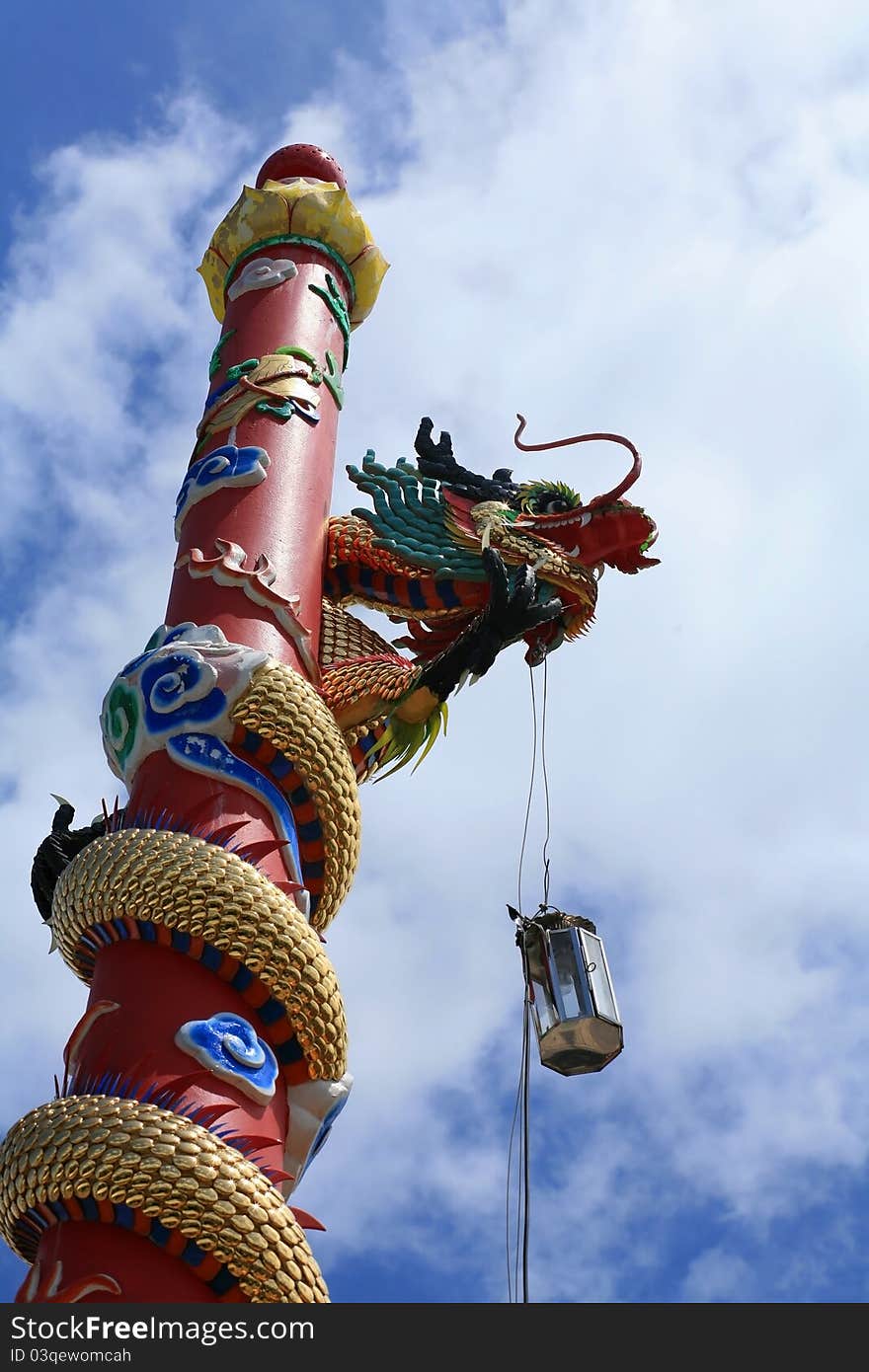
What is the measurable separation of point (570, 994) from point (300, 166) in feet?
21.4

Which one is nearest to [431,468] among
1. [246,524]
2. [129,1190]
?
[246,524]

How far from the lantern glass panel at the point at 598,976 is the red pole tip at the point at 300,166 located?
6.04 meters

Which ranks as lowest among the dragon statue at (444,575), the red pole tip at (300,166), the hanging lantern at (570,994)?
the hanging lantern at (570,994)

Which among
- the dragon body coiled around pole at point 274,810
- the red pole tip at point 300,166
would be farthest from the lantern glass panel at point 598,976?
the red pole tip at point 300,166

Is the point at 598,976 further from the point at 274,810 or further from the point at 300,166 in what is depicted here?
the point at 300,166

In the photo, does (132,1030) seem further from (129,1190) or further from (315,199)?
(315,199)

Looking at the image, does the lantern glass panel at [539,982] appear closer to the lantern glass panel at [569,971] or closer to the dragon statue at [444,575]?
the lantern glass panel at [569,971]

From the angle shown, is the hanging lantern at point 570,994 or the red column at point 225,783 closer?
the red column at point 225,783

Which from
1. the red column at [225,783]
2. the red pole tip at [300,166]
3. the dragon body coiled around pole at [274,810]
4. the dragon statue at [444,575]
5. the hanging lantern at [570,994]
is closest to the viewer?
the red column at [225,783]

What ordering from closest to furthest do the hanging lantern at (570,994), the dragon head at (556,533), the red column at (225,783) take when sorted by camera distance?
the red column at (225,783), the hanging lantern at (570,994), the dragon head at (556,533)

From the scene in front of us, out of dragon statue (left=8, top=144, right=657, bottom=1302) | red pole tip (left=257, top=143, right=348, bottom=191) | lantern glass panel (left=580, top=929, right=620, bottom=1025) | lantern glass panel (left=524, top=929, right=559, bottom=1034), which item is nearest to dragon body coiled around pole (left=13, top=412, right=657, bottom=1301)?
dragon statue (left=8, top=144, right=657, bottom=1302)

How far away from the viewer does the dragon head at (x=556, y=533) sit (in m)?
8.89

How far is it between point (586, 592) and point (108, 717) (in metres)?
2.73

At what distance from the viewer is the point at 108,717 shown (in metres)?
7.62
